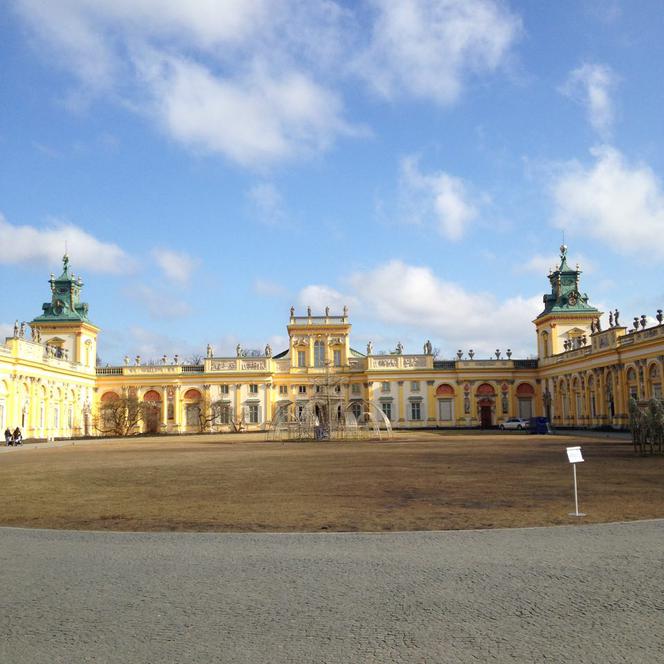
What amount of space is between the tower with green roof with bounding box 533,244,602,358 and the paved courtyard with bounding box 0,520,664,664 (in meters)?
67.8

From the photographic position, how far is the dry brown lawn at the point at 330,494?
12.7m

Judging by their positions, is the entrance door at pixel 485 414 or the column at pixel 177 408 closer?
the column at pixel 177 408

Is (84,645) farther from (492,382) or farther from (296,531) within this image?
(492,382)

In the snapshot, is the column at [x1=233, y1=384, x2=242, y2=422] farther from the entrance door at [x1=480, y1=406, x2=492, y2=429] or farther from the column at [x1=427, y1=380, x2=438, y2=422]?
the entrance door at [x1=480, y1=406, x2=492, y2=429]

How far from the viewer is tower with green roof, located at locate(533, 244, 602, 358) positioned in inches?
2975

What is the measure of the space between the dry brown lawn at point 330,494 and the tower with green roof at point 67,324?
5278 centimetres

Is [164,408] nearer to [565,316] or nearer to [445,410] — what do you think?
[445,410]

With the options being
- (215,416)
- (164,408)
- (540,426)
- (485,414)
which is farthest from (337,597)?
(164,408)

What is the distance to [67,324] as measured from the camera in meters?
77.8

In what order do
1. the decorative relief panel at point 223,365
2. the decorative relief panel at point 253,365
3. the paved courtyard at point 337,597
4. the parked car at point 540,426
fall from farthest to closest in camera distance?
the decorative relief panel at point 223,365, the decorative relief panel at point 253,365, the parked car at point 540,426, the paved courtyard at point 337,597

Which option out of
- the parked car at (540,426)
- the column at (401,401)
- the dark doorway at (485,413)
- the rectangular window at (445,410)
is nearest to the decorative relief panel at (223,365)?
the column at (401,401)

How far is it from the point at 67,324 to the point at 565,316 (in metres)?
55.9

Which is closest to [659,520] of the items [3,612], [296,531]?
[296,531]

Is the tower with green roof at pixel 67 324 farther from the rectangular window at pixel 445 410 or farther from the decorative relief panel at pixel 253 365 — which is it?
the rectangular window at pixel 445 410
